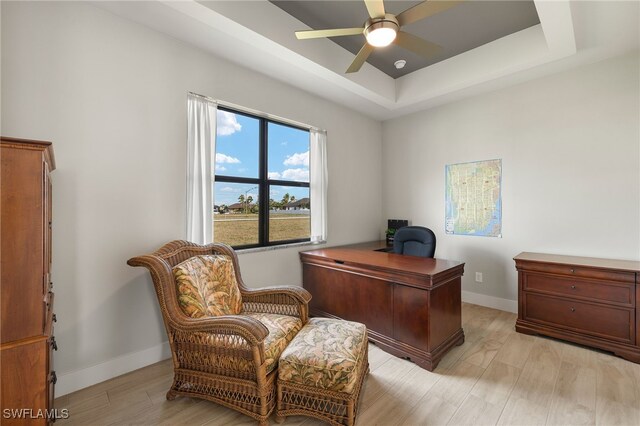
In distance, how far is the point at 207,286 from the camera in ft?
6.71

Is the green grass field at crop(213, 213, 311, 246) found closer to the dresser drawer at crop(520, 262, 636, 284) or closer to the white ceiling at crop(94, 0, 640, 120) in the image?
the white ceiling at crop(94, 0, 640, 120)

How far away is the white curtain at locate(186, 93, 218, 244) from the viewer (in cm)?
253

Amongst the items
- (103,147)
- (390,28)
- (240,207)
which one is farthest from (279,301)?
(390,28)

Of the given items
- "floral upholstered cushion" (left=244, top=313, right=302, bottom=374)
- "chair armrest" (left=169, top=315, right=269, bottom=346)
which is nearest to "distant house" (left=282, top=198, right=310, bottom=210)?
"floral upholstered cushion" (left=244, top=313, right=302, bottom=374)

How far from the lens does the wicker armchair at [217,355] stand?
1.61 meters

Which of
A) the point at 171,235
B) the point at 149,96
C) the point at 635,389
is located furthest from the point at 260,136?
the point at 635,389

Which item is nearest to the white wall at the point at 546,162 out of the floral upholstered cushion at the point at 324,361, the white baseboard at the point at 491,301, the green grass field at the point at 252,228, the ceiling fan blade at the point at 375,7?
the white baseboard at the point at 491,301

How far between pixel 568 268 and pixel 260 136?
3.33 meters

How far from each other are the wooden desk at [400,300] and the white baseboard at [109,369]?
1612 mm

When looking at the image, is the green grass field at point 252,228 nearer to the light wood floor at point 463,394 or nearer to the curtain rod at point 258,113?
the curtain rod at point 258,113

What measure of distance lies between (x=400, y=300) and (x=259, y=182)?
6.22 feet

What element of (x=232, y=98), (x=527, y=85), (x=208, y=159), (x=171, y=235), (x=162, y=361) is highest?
(x=527, y=85)

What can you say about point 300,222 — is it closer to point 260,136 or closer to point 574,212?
point 260,136

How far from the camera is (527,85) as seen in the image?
3.32 metres
